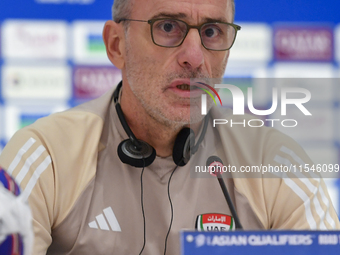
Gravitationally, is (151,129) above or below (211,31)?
below

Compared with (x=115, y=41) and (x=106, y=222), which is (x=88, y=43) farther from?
(x=106, y=222)

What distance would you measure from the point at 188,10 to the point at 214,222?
55 centimetres

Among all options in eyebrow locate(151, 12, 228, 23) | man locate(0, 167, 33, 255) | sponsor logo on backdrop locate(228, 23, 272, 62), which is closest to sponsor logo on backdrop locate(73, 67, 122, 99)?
sponsor logo on backdrop locate(228, 23, 272, 62)

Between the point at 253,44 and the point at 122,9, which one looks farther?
the point at 253,44

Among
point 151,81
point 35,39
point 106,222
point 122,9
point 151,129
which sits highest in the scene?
point 35,39

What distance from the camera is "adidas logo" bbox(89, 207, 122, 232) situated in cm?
103

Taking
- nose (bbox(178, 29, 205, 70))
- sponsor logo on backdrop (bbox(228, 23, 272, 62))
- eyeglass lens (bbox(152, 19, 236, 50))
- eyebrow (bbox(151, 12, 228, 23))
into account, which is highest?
sponsor logo on backdrop (bbox(228, 23, 272, 62))

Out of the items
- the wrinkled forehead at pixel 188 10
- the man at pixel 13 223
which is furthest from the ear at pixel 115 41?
the man at pixel 13 223

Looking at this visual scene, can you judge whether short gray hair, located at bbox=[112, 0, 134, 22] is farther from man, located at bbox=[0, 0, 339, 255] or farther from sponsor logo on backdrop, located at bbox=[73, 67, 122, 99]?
sponsor logo on backdrop, located at bbox=[73, 67, 122, 99]

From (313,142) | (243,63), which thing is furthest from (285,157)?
(243,63)

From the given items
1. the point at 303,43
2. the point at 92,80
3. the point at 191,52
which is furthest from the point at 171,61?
the point at 303,43

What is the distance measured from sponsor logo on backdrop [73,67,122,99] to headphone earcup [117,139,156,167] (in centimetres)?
138

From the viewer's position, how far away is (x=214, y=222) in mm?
1013

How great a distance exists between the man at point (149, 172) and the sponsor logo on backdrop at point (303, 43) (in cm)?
139
